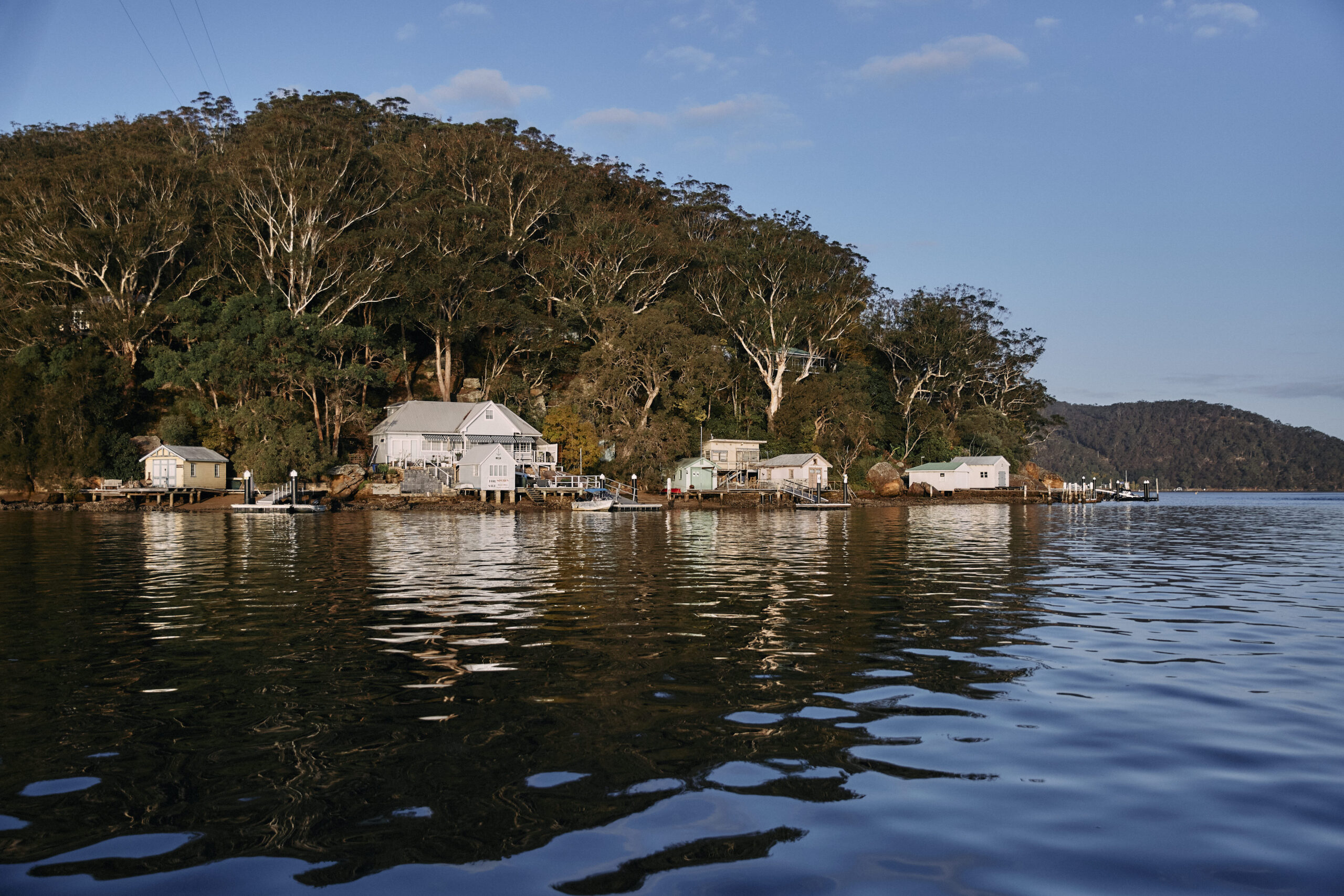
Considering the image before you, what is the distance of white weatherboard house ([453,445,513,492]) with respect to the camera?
213ft

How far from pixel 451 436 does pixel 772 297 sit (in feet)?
116

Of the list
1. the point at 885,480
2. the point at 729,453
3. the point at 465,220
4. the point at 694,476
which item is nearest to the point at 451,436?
the point at 465,220

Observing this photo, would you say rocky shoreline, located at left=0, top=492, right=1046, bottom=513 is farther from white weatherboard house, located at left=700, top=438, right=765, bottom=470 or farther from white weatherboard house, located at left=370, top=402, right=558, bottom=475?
white weatherboard house, located at left=700, top=438, right=765, bottom=470

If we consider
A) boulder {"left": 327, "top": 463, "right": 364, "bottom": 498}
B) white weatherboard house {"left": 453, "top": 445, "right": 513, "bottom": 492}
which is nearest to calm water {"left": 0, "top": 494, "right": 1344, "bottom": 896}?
white weatherboard house {"left": 453, "top": 445, "right": 513, "bottom": 492}

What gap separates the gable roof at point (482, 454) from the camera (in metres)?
65.1

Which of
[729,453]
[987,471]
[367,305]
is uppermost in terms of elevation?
[367,305]

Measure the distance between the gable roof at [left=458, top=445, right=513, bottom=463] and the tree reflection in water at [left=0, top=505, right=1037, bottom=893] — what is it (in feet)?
140

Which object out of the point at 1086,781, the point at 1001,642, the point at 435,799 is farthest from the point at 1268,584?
the point at 435,799

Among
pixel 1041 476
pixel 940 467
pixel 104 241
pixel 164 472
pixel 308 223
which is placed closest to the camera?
pixel 164 472

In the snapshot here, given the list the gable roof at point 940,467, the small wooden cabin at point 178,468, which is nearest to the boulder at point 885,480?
the gable roof at point 940,467

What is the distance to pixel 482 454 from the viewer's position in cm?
6556

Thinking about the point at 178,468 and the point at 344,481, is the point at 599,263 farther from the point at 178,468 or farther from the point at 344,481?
the point at 178,468

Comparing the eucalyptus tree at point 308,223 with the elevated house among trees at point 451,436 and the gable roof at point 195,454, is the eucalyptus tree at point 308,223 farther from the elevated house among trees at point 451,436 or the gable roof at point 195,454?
the gable roof at point 195,454

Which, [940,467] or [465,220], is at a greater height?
[465,220]
